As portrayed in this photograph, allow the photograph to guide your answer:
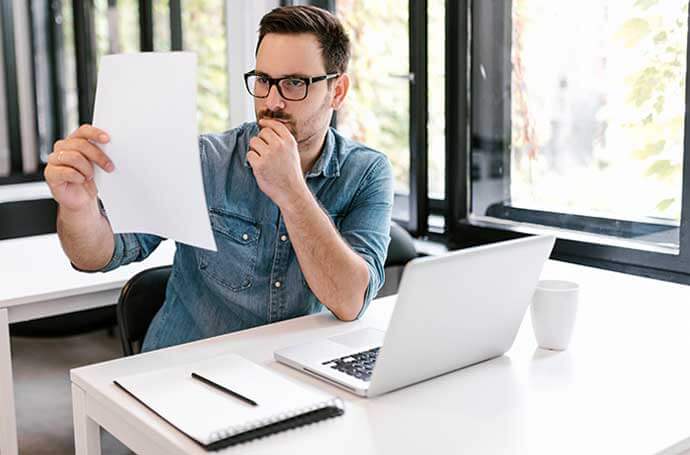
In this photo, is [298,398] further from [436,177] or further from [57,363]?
[57,363]

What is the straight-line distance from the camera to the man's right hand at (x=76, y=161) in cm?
140

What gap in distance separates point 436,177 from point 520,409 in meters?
1.84

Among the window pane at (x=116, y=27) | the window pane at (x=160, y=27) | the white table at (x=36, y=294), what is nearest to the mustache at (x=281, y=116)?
the white table at (x=36, y=294)

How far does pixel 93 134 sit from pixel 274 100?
1.32ft

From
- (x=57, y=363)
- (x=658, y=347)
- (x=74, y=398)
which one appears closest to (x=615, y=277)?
(x=658, y=347)

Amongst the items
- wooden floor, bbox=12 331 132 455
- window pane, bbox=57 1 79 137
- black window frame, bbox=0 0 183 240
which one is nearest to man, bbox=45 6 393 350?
wooden floor, bbox=12 331 132 455

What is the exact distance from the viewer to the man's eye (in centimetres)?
170

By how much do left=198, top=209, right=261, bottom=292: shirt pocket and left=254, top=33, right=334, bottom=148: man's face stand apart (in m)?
0.21

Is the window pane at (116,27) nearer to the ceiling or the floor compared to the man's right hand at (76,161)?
nearer to the ceiling

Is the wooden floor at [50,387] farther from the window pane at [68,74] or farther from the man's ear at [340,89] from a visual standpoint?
the window pane at [68,74]

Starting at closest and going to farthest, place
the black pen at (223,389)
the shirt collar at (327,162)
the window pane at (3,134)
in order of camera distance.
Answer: the black pen at (223,389) < the shirt collar at (327,162) < the window pane at (3,134)

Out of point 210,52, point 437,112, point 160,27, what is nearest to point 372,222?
point 437,112

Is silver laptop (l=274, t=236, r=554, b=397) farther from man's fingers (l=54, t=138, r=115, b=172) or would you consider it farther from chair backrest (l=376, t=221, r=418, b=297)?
chair backrest (l=376, t=221, r=418, b=297)

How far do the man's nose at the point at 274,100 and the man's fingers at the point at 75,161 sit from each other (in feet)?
1.26
